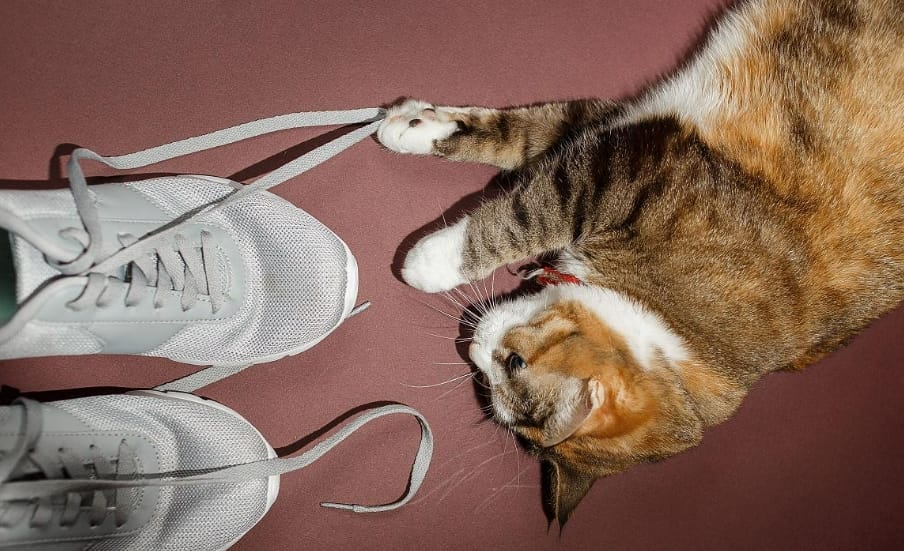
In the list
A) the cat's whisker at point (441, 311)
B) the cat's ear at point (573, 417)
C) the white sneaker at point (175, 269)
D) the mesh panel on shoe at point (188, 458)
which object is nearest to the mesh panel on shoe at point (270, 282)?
the white sneaker at point (175, 269)

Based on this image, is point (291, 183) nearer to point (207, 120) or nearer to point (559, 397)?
point (207, 120)

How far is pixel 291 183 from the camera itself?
125 centimetres

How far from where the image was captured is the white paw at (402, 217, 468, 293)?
1.16 metres

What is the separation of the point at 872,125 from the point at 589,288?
0.58 meters

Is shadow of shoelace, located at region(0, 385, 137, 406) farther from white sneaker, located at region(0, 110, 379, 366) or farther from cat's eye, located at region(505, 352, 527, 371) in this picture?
cat's eye, located at region(505, 352, 527, 371)

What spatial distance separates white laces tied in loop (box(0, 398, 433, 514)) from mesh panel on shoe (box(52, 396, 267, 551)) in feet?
0.09

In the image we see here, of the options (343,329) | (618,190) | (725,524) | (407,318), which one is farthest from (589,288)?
(725,524)

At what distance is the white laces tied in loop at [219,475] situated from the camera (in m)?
0.92

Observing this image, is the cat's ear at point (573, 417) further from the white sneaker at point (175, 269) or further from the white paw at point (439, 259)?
the white sneaker at point (175, 269)

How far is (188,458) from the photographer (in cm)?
110

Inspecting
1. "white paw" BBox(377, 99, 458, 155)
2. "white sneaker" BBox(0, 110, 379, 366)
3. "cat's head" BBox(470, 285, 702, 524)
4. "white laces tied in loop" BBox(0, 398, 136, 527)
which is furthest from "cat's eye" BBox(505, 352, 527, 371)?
"white laces tied in loop" BBox(0, 398, 136, 527)

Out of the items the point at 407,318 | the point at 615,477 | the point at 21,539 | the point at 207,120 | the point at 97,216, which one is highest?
the point at 207,120

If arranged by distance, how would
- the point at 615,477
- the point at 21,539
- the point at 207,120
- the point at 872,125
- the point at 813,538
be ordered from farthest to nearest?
the point at 813,538 < the point at 615,477 < the point at 207,120 < the point at 872,125 < the point at 21,539

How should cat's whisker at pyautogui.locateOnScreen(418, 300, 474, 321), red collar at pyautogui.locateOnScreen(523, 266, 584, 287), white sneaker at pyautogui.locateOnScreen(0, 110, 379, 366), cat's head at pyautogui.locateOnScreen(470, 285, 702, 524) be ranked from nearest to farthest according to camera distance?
white sneaker at pyautogui.locateOnScreen(0, 110, 379, 366) < cat's head at pyautogui.locateOnScreen(470, 285, 702, 524) < red collar at pyautogui.locateOnScreen(523, 266, 584, 287) < cat's whisker at pyautogui.locateOnScreen(418, 300, 474, 321)
